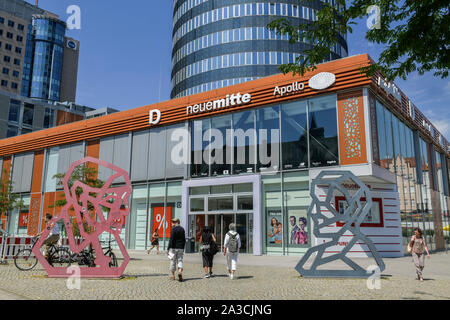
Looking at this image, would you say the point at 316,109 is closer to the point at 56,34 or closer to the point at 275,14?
the point at 275,14

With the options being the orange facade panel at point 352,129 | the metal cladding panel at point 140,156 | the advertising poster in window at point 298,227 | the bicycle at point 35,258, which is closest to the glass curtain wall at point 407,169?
the orange facade panel at point 352,129

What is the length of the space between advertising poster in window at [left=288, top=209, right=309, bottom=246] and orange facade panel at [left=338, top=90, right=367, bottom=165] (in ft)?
11.2

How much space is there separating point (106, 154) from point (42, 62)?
102m

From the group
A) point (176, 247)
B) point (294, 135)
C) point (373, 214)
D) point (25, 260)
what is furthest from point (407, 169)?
point (25, 260)

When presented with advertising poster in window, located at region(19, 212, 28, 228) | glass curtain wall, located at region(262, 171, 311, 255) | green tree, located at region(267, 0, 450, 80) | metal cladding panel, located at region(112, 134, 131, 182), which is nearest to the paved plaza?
green tree, located at region(267, 0, 450, 80)

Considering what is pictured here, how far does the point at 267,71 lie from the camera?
191 feet

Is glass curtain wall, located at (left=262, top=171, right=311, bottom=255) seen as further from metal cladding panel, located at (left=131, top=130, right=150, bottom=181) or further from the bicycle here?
the bicycle

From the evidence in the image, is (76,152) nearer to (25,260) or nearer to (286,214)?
(25,260)

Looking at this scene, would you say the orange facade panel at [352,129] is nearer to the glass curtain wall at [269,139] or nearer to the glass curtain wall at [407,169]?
the glass curtain wall at [269,139]

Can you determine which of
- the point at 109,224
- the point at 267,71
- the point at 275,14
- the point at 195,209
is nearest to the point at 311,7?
the point at 275,14

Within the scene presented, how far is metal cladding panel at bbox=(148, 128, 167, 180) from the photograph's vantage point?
25375 millimetres

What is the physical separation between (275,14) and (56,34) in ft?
285

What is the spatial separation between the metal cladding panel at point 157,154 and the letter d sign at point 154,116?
59 centimetres

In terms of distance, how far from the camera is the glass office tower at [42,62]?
113m
